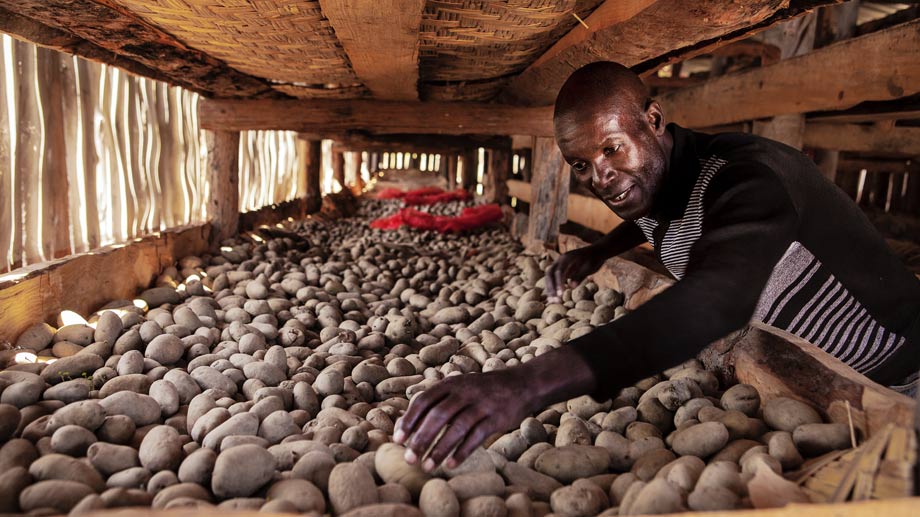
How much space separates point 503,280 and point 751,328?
2097mm

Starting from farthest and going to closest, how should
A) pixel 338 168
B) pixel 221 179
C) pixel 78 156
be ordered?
pixel 338 168, pixel 221 179, pixel 78 156

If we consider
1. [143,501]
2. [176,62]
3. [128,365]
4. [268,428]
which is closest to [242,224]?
[176,62]

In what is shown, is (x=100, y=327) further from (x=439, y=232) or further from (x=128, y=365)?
(x=439, y=232)

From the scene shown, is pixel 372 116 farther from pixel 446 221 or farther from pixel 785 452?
pixel 785 452

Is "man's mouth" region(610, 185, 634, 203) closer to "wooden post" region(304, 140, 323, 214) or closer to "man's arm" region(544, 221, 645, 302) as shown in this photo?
"man's arm" region(544, 221, 645, 302)

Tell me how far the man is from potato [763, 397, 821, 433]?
25 centimetres

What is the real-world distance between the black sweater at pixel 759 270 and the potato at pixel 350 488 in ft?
1.70

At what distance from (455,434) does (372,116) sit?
3787 mm

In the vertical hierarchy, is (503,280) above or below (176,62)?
below

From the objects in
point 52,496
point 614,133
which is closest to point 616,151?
point 614,133

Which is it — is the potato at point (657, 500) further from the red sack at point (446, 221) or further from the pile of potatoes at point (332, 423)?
the red sack at point (446, 221)

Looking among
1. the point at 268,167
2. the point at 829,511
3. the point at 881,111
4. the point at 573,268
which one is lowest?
the point at 829,511

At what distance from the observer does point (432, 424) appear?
109cm

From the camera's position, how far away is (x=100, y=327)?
224cm
